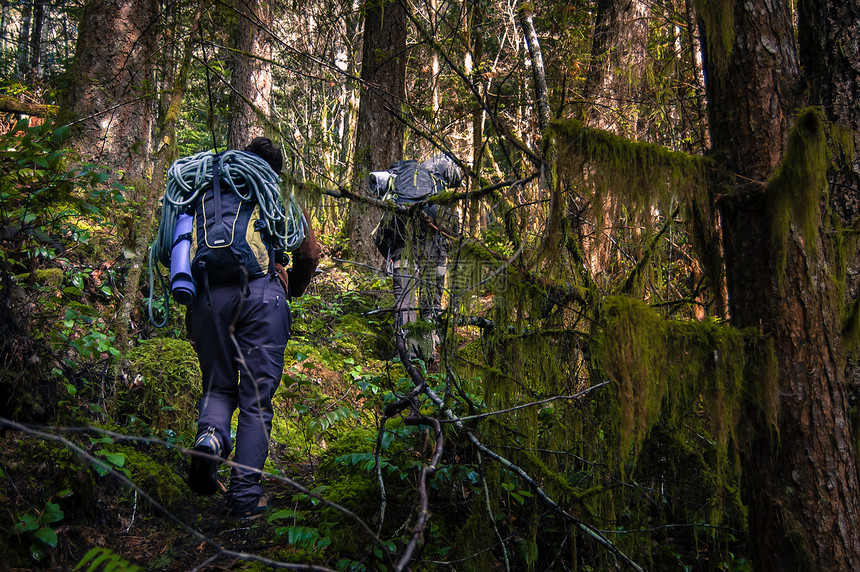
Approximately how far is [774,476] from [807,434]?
0.80 feet

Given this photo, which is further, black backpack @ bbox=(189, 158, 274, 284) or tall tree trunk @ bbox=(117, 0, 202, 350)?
tall tree trunk @ bbox=(117, 0, 202, 350)

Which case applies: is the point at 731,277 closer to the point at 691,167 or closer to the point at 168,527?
the point at 691,167

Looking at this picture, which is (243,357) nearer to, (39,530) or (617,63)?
(39,530)

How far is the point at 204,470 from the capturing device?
3291 millimetres

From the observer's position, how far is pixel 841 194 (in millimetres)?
3820

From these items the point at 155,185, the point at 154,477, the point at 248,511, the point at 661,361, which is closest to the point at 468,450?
the point at 248,511

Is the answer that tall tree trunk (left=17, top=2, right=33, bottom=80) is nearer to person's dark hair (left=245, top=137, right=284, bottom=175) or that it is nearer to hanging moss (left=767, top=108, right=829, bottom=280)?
person's dark hair (left=245, top=137, right=284, bottom=175)

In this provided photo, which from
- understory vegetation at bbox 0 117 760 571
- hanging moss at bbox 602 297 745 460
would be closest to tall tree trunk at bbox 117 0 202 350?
understory vegetation at bbox 0 117 760 571

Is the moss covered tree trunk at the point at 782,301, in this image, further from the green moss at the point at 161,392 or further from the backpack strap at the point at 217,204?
the green moss at the point at 161,392

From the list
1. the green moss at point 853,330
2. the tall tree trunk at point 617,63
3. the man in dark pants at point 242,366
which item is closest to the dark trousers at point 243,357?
the man in dark pants at point 242,366

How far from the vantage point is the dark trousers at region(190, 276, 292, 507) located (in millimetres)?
3570

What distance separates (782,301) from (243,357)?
9.84 ft

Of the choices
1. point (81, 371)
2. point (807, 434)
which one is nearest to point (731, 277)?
point (807, 434)

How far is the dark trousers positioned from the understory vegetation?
360mm
